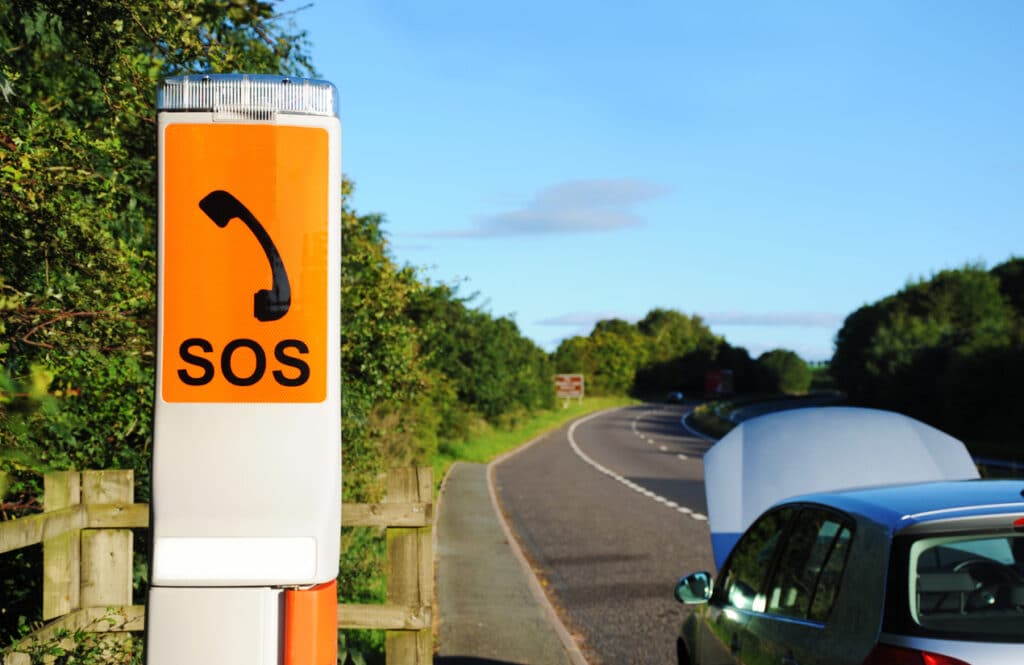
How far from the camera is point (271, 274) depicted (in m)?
3.04

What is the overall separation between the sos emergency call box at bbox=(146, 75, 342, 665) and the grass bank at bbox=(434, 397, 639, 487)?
22.0 meters

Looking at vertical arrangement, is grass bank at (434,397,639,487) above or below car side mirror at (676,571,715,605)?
below

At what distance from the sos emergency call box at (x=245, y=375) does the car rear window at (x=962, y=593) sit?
1.95 m

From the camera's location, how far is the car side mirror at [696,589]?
18.4 feet

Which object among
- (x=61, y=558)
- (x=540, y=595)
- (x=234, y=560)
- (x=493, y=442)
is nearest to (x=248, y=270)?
(x=234, y=560)

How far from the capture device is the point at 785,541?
194 inches

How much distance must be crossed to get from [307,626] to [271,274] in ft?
3.20

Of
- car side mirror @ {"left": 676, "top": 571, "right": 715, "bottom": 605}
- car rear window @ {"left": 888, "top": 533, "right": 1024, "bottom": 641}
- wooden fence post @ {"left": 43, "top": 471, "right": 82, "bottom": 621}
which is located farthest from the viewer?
car side mirror @ {"left": 676, "top": 571, "right": 715, "bottom": 605}

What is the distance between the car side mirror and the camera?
5.60 m

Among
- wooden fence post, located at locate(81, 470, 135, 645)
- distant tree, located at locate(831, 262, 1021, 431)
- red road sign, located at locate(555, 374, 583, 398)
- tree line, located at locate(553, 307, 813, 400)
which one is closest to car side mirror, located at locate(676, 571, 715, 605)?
wooden fence post, located at locate(81, 470, 135, 645)

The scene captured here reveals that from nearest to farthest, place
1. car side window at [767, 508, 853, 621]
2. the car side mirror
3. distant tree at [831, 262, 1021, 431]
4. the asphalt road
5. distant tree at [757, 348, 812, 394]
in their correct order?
car side window at [767, 508, 853, 621], the car side mirror, the asphalt road, distant tree at [831, 262, 1021, 431], distant tree at [757, 348, 812, 394]

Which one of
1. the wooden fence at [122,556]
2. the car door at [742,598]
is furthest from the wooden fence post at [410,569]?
the car door at [742,598]

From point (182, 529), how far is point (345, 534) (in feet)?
24.2

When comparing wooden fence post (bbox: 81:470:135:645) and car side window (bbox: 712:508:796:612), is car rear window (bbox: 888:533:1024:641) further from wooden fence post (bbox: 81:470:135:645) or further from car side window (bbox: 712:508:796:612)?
wooden fence post (bbox: 81:470:135:645)
